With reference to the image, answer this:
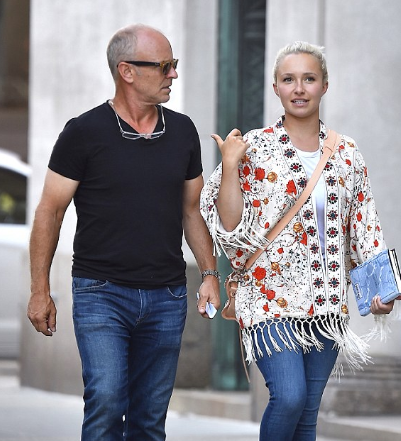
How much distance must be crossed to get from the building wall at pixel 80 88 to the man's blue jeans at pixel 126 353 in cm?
437

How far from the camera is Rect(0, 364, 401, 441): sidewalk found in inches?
313

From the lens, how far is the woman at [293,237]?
5.34 m

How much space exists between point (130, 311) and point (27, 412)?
4.47m

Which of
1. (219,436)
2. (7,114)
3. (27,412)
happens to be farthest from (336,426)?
(7,114)

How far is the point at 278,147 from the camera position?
545cm

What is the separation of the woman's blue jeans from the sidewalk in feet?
7.56

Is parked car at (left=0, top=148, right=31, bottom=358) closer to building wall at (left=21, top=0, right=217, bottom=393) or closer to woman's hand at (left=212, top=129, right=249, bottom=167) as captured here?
building wall at (left=21, top=0, right=217, bottom=393)

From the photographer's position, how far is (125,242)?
5.40 metres

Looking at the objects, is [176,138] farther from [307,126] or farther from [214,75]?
[214,75]

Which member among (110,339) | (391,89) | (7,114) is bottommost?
(110,339)

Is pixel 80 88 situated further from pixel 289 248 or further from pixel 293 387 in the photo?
pixel 293 387

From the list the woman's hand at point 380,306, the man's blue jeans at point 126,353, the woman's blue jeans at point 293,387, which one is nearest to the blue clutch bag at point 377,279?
the woman's hand at point 380,306

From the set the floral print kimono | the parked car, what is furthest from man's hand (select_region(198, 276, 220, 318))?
the parked car

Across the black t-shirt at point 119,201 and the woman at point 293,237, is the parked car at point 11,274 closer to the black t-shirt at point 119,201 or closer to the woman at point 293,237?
the black t-shirt at point 119,201
